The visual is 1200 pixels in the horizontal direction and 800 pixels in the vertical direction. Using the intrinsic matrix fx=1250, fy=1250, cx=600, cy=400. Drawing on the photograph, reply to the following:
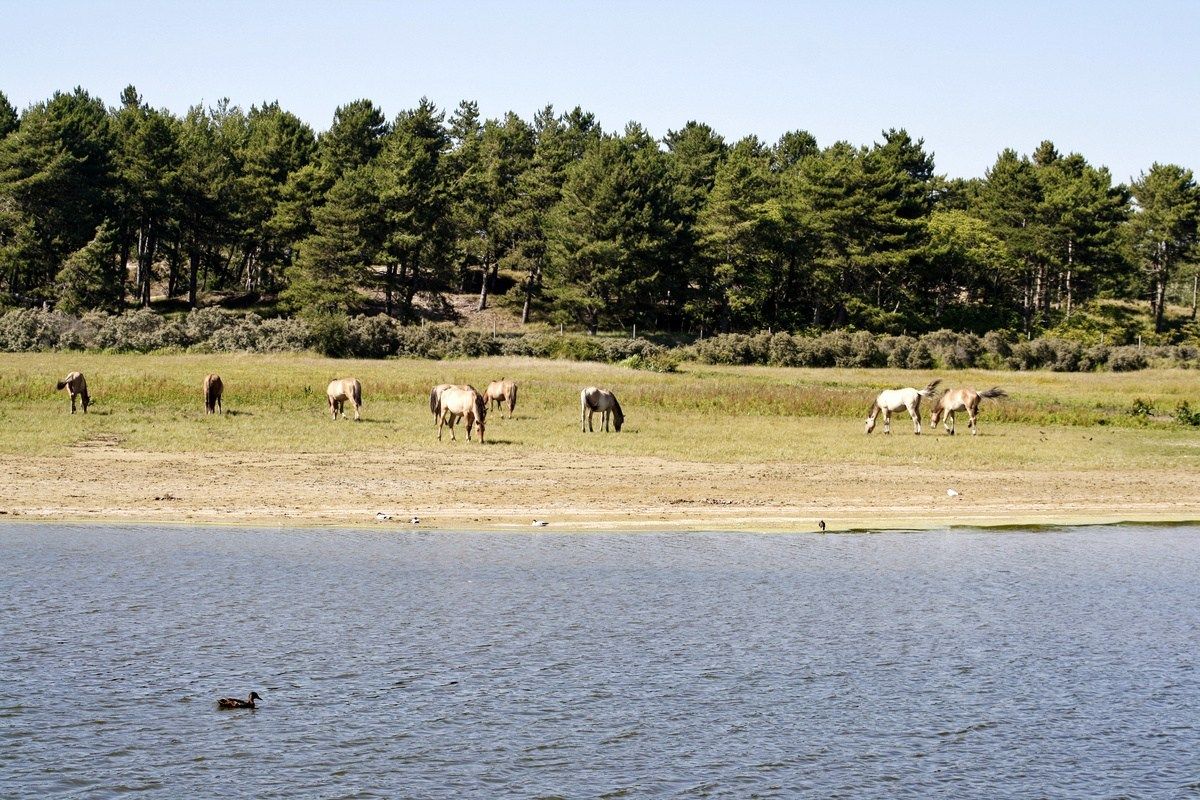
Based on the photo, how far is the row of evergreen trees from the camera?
80.2 m

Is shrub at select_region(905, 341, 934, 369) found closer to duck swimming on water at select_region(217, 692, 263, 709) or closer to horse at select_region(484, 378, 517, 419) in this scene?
horse at select_region(484, 378, 517, 419)

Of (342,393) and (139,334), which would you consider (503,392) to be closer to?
(342,393)

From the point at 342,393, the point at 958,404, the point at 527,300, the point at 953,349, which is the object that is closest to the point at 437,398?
A: the point at 342,393

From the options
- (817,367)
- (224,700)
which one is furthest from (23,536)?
(817,367)

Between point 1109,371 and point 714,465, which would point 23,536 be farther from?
point 1109,371

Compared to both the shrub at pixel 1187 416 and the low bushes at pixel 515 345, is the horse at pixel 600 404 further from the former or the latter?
the low bushes at pixel 515 345

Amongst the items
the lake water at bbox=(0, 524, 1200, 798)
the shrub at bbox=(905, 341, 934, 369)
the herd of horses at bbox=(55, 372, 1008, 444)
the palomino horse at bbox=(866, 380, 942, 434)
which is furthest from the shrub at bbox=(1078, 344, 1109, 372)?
the lake water at bbox=(0, 524, 1200, 798)

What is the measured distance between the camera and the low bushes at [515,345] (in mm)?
64750

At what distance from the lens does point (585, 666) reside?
1275cm

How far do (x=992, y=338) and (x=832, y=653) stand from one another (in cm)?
6665

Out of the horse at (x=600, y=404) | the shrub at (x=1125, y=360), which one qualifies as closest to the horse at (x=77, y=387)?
the horse at (x=600, y=404)

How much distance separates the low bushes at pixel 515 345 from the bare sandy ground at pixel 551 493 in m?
33.8

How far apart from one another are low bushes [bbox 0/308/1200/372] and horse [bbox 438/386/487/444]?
95.8 feet

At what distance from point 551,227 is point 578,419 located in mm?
48786
